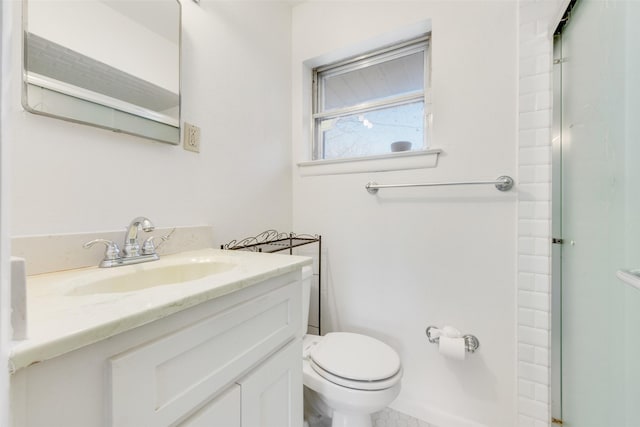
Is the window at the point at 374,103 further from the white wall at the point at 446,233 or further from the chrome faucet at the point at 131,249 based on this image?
the chrome faucet at the point at 131,249

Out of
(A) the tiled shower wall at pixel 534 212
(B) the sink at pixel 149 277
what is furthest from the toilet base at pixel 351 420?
(B) the sink at pixel 149 277

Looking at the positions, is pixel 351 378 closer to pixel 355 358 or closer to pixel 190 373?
pixel 355 358

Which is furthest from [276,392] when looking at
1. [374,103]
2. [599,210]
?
[374,103]

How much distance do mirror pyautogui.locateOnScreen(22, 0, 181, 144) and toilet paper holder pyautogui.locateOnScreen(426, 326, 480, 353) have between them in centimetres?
139

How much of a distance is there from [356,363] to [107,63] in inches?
54.0

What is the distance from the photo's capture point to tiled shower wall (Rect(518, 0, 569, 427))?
1109mm

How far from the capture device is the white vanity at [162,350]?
39 cm

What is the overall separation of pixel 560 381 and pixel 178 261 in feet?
5.02

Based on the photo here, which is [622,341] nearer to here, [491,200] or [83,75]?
[491,200]

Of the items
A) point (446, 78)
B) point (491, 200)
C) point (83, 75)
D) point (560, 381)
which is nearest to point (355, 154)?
point (446, 78)

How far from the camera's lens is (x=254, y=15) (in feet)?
4.86

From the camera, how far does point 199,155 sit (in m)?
1.18

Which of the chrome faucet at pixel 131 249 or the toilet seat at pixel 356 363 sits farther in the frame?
the toilet seat at pixel 356 363

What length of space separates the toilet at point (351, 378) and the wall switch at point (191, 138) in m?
1.00
